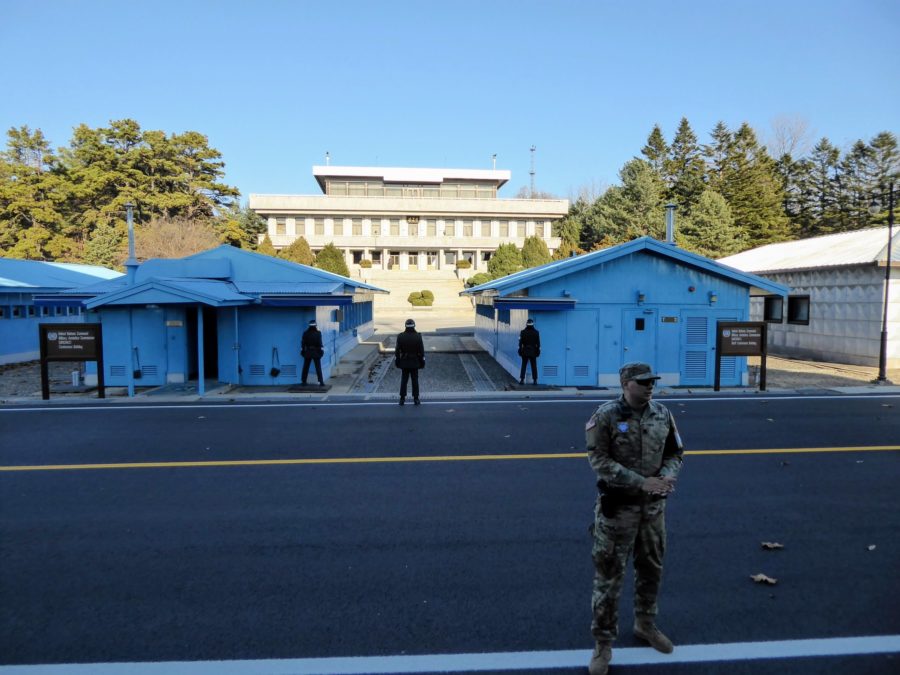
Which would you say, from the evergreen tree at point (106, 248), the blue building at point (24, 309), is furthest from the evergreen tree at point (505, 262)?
the blue building at point (24, 309)

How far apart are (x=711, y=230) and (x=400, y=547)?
56.0 metres

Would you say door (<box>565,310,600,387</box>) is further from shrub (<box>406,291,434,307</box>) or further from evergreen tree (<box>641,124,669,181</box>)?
evergreen tree (<box>641,124,669,181</box>)

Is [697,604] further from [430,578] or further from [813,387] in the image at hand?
[813,387]

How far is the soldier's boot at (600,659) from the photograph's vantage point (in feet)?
12.0

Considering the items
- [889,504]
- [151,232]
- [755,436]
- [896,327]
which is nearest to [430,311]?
[151,232]

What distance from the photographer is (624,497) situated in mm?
3725

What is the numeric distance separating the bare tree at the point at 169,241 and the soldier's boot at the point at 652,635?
151 ft

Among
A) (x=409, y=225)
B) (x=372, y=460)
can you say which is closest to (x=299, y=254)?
(x=409, y=225)

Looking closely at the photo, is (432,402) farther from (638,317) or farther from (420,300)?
(420,300)

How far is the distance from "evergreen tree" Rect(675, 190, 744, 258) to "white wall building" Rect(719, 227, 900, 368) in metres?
27.0

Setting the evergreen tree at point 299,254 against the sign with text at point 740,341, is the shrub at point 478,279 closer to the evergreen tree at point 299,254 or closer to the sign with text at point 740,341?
the evergreen tree at point 299,254

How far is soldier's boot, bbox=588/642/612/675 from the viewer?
366cm

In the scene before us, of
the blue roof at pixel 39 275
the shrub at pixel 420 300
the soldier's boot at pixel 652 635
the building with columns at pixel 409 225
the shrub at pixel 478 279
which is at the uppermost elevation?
the building with columns at pixel 409 225

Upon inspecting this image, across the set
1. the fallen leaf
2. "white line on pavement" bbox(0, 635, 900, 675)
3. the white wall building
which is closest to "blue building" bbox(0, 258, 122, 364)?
"white line on pavement" bbox(0, 635, 900, 675)
